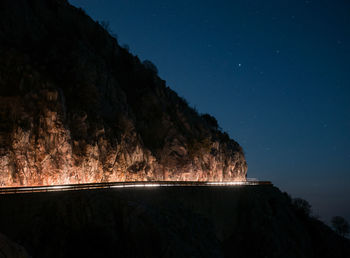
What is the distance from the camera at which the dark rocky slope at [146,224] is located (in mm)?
21875

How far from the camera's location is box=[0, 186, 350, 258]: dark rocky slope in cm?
2188

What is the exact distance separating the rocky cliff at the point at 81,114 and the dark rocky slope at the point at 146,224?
23.8 feet

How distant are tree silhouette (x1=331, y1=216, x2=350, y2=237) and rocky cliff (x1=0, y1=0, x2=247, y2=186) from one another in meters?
37.8

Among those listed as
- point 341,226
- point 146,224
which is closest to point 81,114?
point 146,224

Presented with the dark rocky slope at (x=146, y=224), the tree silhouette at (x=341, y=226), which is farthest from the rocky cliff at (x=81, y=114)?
the tree silhouette at (x=341, y=226)

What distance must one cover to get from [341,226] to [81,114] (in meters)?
78.0

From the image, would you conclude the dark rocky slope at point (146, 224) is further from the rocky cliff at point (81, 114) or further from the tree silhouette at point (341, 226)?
the tree silhouette at point (341, 226)

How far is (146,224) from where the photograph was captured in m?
25.6

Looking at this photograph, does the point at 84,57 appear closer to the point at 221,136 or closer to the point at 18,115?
the point at 18,115

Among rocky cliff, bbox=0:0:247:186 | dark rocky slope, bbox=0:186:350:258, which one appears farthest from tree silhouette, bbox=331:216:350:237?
dark rocky slope, bbox=0:186:350:258

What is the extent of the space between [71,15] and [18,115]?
31.7 metres

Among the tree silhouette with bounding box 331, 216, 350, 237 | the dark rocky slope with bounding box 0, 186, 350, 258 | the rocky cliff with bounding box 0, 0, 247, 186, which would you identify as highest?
the rocky cliff with bounding box 0, 0, 247, 186

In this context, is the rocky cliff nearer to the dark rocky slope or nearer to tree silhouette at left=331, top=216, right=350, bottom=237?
the dark rocky slope

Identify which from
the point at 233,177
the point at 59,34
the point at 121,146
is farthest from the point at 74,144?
the point at 233,177
